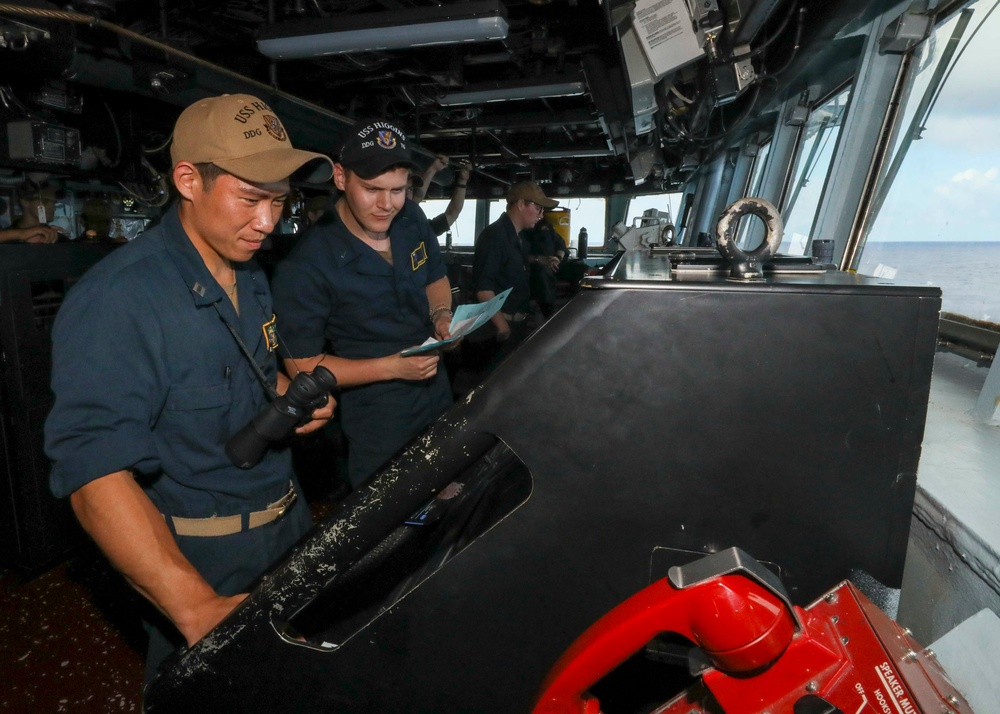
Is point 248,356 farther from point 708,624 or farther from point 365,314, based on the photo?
point 708,624

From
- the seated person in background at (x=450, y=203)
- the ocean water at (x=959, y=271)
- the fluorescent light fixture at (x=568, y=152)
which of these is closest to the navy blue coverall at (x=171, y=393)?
the ocean water at (x=959, y=271)

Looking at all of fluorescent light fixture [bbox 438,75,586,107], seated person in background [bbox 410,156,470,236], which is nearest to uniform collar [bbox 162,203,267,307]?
seated person in background [bbox 410,156,470,236]

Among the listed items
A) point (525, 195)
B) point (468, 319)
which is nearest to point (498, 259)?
point (525, 195)

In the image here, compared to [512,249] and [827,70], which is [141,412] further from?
[827,70]

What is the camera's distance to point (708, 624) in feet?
1.70

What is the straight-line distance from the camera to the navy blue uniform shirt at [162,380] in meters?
0.89

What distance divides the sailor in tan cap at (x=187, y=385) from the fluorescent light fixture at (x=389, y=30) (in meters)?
1.13

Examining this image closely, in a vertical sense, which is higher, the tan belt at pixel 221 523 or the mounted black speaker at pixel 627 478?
the mounted black speaker at pixel 627 478

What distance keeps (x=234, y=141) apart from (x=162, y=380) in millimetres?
433

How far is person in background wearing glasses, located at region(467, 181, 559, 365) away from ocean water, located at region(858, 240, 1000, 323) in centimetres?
181

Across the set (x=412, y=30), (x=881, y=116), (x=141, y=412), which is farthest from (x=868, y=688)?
(x=881, y=116)

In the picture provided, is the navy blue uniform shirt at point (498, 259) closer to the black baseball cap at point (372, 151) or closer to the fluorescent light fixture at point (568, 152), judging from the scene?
the black baseball cap at point (372, 151)

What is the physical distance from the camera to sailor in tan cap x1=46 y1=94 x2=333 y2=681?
2.85 ft

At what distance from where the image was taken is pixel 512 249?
11.7ft
